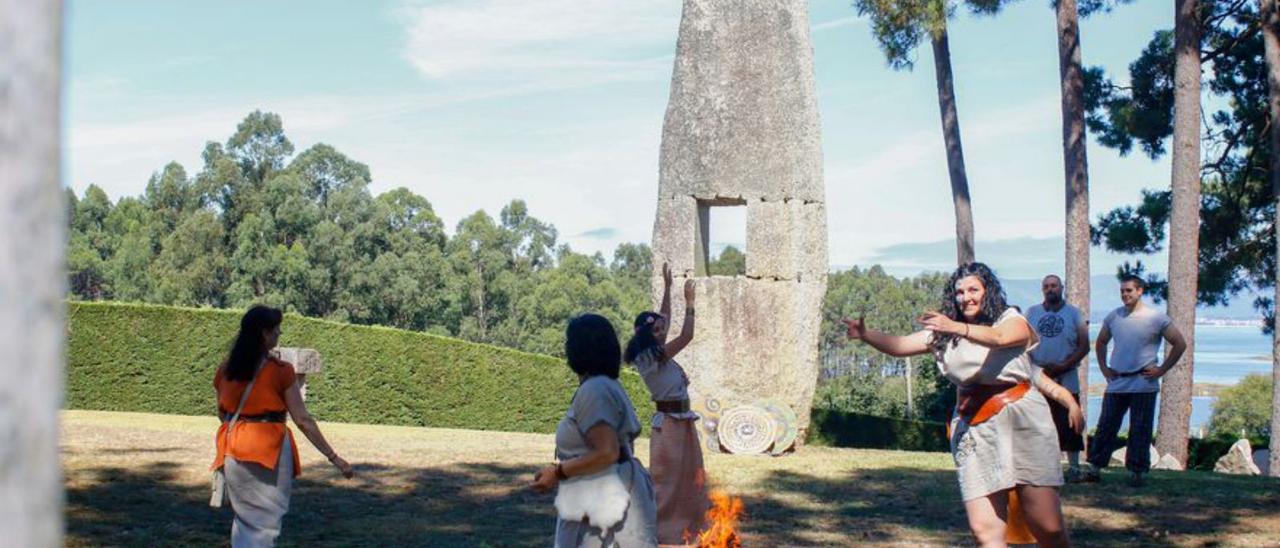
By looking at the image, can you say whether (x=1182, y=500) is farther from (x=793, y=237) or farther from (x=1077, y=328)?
(x=793, y=237)

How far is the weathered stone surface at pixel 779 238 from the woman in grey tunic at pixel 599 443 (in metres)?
10.9

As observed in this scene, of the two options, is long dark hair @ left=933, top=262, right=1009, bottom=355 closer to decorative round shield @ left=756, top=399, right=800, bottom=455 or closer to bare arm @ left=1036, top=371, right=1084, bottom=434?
bare arm @ left=1036, top=371, right=1084, bottom=434

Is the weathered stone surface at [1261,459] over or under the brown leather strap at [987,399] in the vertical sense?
under

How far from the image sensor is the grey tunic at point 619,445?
5305mm

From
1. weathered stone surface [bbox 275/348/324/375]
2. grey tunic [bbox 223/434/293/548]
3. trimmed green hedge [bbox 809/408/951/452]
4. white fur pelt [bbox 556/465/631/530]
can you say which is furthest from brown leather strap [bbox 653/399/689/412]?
trimmed green hedge [bbox 809/408/951/452]

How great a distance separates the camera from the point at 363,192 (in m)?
51.6

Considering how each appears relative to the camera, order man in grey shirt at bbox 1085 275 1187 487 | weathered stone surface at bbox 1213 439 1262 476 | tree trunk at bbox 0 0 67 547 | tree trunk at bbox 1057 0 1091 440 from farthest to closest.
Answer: tree trunk at bbox 1057 0 1091 440 < weathered stone surface at bbox 1213 439 1262 476 < man in grey shirt at bbox 1085 275 1187 487 < tree trunk at bbox 0 0 67 547

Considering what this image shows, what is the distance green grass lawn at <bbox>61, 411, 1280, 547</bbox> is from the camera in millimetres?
10094

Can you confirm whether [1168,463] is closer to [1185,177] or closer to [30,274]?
[1185,177]

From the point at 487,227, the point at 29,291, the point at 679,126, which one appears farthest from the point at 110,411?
the point at 487,227

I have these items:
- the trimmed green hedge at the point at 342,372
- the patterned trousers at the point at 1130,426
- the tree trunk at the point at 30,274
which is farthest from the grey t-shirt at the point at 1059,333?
the trimmed green hedge at the point at 342,372

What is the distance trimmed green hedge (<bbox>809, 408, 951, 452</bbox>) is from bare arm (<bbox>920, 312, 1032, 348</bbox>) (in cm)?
1917

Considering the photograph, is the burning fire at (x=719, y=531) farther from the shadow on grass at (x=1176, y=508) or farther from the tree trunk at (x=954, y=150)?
the tree trunk at (x=954, y=150)

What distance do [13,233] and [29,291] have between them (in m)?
Answer: 0.06
